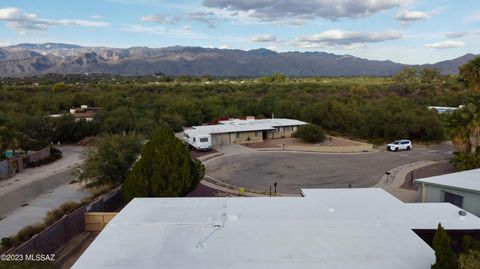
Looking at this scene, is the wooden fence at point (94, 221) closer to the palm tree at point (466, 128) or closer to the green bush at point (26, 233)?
the green bush at point (26, 233)

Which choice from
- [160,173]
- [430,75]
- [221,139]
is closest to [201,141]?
[221,139]

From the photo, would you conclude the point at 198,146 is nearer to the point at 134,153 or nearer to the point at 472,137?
the point at 134,153

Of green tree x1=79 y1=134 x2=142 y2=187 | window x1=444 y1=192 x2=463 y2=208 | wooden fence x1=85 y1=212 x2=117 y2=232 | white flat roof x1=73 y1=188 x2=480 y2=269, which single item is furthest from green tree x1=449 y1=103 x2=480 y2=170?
wooden fence x1=85 y1=212 x2=117 y2=232

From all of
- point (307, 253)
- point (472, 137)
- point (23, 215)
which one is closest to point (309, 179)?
point (472, 137)

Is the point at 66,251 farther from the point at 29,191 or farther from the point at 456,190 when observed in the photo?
the point at 456,190

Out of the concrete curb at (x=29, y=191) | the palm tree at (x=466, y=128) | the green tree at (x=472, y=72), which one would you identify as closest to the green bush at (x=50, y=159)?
the concrete curb at (x=29, y=191)
